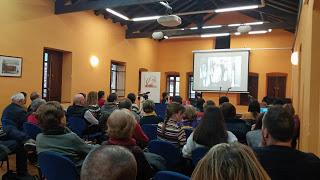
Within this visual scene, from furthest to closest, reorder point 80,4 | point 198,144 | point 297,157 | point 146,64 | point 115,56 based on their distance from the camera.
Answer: point 146,64
point 115,56
point 80,4
point 198,144
point 297,157

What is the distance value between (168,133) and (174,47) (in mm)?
10390

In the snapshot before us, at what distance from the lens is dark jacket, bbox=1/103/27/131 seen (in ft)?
14.9

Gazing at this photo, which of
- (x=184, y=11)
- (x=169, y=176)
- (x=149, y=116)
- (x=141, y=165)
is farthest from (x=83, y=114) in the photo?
(x=184, y=11)

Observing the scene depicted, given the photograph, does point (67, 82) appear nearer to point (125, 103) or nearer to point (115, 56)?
point (115, 56)

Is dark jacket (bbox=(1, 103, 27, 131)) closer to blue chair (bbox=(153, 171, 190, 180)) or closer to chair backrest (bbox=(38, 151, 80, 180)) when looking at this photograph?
chair backrest (bbox=(38, 151, 80, 180))

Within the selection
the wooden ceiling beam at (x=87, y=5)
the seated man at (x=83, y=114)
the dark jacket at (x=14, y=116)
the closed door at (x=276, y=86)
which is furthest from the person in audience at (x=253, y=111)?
the closed door at (x=276, y=86)

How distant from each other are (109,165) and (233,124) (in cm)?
298

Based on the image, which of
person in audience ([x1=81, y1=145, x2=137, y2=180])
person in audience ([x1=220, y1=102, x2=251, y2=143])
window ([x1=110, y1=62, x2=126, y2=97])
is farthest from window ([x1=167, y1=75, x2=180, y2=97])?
person in audience ([x1=81, y1=145, x2=137, y2=180])

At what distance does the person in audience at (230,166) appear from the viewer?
0.75m

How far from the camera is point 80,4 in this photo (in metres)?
8.05

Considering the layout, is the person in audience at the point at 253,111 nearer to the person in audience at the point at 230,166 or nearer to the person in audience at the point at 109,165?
the person in audience at the point at 109,165

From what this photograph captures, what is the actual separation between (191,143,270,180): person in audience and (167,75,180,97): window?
12848mm

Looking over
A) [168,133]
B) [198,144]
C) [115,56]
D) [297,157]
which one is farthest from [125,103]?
[115,56]

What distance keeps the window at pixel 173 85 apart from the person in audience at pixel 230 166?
12.8 m
